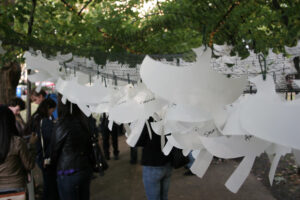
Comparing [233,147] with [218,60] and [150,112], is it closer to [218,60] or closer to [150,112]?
[150,112]

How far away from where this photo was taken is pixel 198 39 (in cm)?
465

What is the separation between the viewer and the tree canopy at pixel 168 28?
1304 millimetres

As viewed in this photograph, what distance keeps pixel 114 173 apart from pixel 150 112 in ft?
16.4

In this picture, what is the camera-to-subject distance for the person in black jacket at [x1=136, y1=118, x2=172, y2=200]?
8.34 feet

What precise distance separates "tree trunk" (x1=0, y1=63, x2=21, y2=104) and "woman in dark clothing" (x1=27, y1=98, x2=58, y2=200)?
1052 millimetres

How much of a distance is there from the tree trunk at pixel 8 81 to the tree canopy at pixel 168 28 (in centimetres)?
70

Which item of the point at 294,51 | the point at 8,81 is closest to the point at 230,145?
the point at 294,51

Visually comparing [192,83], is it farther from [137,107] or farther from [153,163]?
[153,163]

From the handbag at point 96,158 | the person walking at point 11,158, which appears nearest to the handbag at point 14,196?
the person walking at point 11,158

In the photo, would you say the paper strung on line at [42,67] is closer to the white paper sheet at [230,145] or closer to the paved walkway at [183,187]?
the white paper sheet at [230,145]

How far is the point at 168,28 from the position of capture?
2.50 m

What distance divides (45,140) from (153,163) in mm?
1409

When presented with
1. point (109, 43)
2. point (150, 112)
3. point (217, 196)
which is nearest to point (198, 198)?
point (217, 196)

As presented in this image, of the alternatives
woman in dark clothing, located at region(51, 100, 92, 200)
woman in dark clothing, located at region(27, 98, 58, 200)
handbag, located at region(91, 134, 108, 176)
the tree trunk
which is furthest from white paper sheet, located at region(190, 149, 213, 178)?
the tree trunk
